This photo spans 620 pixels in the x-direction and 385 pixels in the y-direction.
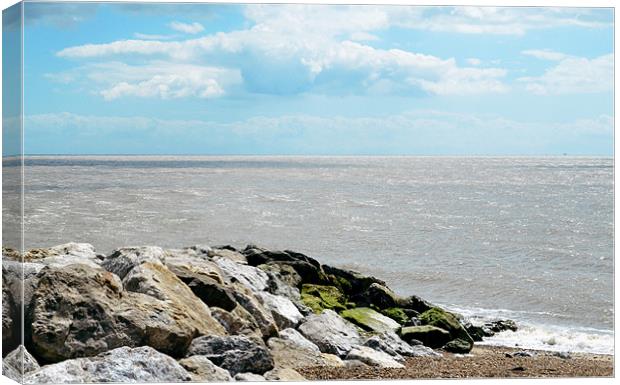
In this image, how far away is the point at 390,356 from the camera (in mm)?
10805

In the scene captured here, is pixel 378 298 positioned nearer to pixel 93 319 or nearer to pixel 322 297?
pixel 322 297

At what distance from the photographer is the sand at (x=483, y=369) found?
10.1m

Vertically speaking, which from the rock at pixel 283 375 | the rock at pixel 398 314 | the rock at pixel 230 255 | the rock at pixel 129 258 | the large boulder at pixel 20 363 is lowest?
the rock at pixel 283 375

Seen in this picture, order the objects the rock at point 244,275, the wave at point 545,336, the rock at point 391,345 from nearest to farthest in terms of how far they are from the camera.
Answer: the rock at point 391,345 < the rock at point 244,275 < the wave at point 545,336

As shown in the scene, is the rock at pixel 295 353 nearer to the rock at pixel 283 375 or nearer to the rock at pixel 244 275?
the rock at pixel 283 375

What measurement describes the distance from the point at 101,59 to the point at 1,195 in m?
2.09

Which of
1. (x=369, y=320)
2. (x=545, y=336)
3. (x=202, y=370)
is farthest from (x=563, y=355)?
(x=202, y=370)

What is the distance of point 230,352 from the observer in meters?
9.55

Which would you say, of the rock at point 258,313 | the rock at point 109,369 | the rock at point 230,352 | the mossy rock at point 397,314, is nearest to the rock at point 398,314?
the mossy rock at point 397,314

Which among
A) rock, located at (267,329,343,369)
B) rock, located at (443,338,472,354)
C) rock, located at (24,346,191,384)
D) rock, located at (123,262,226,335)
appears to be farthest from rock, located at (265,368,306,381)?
rock, located at (443,338,472,354)

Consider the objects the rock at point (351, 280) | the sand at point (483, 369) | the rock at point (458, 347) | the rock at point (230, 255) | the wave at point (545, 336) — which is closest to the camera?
the sand at point (483, 369)

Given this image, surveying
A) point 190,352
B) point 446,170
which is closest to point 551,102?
point 446,170

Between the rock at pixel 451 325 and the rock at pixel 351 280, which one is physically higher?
the rock at pixel 351 280

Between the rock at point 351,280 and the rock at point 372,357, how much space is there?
2023mm
